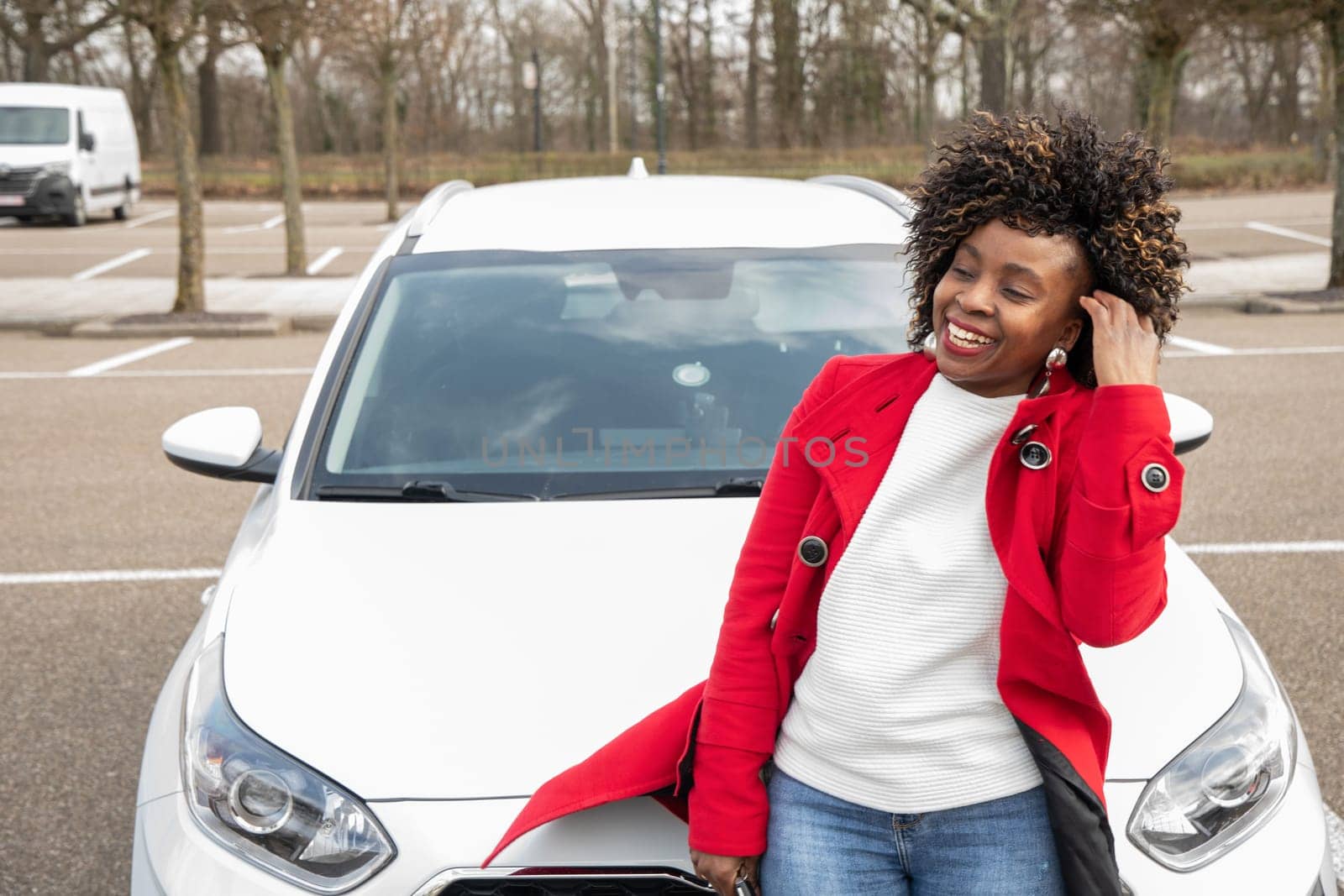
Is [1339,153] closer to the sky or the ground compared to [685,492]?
closer to the sky

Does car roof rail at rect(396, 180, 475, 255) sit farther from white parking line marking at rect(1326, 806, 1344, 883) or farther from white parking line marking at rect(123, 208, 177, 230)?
white parking line marking at rect(123, 208, 177, 230)

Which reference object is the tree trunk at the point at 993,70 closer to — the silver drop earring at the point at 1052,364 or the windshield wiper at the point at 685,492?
the windshield wiper at the point at 685,492

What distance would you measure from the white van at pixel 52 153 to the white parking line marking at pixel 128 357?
42.9 feet

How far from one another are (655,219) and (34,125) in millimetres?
23868

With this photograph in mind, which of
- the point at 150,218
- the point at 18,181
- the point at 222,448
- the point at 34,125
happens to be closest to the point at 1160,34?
the point at 222,448

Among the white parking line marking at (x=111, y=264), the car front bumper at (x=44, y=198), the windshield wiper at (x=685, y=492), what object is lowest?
the windshield wiper at (x=685, y=492)

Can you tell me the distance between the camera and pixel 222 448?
3012 mm

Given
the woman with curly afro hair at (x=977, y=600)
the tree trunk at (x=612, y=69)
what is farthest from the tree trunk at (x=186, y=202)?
the tree trunk at (x=612, y=69)

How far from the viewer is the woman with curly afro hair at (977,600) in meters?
1.58

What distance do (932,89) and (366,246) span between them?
624 inches

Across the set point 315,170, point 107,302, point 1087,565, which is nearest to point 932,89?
point 315,170

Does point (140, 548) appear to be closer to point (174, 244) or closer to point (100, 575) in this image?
point (100, 575)

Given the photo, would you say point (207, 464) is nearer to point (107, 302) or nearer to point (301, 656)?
point (301, 656)

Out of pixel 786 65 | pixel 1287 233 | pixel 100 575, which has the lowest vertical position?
pixel 100 575
